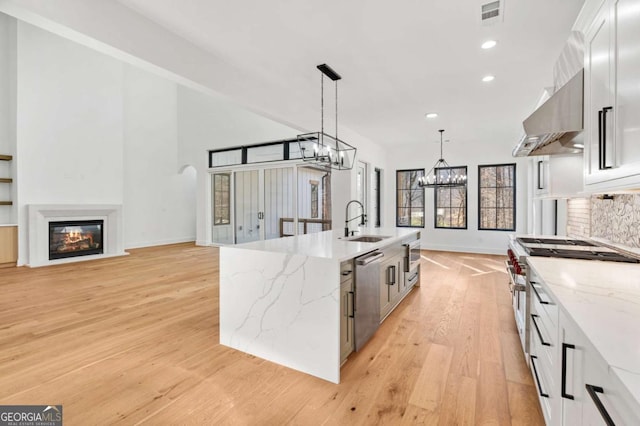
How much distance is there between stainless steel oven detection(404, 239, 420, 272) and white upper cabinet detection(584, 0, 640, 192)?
2144 millimetres

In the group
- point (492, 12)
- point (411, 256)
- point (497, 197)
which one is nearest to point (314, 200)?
point (411, 256)

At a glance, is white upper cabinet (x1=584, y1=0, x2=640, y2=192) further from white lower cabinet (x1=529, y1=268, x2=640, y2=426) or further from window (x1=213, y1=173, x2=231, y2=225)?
window (x1=213, y1=173, x2=231, y2=225)

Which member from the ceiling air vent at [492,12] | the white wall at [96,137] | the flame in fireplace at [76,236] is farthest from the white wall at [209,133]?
the ceiling air vent at [492,12]

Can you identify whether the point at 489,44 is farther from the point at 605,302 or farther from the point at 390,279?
the point at 605,302

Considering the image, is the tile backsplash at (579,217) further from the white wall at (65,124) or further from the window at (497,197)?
the white wall at (65,124)

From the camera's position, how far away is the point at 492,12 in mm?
2502

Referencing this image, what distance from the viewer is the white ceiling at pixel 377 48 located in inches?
100

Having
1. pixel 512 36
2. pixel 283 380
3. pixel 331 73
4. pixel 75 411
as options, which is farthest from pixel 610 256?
pixel 75 411

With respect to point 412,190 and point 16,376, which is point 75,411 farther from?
point 412,190

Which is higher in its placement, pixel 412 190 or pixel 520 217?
pixel 412 190

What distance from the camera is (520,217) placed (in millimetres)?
6996

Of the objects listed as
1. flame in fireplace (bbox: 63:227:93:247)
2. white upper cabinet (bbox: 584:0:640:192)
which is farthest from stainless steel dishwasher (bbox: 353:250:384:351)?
flame in fireplace (bbox: 63:227:93:247)

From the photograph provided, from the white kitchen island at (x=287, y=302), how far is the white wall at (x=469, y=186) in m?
5.85

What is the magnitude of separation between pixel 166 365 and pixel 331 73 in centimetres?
346
